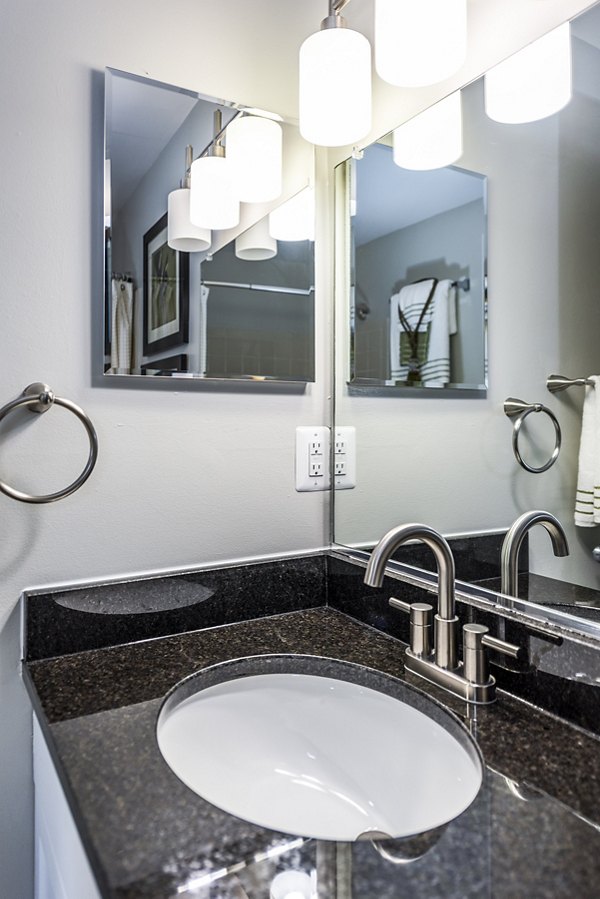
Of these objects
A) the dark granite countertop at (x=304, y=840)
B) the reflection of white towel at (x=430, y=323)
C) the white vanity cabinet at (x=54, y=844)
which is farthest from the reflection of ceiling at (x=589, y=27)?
the white vanity cabinet at (x=54, y=844)

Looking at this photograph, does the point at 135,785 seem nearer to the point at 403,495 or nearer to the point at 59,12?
the point at 403,495

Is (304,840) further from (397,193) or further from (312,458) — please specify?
(397,193)

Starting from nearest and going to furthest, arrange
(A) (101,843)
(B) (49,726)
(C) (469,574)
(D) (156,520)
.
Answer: (A) (101,843) < (B) (49,726) < (C) (469,574) < (D) (156,520)

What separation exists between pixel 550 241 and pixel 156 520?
78 cm

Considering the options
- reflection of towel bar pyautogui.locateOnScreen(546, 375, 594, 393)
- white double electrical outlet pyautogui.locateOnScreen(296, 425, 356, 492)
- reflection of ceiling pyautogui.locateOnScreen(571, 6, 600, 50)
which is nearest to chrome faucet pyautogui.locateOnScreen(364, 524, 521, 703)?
reflection of towel bar pyautogui.locateOnScreen(546, 375, 594, 393)

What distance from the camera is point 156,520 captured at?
106 cm

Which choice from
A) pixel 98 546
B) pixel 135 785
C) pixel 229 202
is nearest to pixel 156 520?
pixel 98 546

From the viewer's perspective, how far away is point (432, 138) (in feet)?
3.48

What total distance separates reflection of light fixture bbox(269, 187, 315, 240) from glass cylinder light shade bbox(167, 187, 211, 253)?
16cm

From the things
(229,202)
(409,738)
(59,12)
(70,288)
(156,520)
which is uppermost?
(59,12)

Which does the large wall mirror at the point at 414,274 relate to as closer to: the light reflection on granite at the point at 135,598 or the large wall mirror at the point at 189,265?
the large wall mirror at the point at 189,265

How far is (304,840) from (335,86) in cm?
113

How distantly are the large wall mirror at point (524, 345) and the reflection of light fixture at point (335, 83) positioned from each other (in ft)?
0.39

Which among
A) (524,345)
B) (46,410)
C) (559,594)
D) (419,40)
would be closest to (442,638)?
(559,594)
